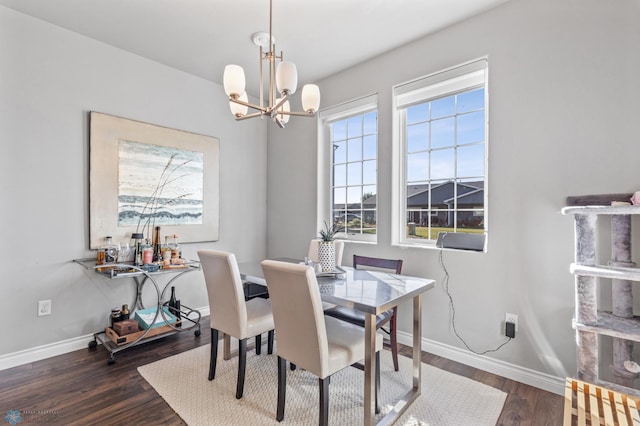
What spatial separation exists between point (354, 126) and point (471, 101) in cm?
119

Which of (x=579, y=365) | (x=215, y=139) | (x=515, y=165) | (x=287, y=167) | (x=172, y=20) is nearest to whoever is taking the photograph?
(x=579, y=365)

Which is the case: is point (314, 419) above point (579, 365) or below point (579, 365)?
below

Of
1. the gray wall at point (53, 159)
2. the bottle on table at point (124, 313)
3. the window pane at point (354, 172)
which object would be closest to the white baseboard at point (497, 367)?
the window pane at point (354, 172)

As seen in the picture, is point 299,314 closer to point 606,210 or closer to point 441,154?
point 606,210

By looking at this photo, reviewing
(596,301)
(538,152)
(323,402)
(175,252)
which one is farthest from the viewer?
(175,252)

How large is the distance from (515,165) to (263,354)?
241cm

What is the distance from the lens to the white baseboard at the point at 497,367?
199cm

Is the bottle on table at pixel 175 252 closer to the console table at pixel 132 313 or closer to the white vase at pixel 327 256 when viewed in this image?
the console table at pixel 132 313

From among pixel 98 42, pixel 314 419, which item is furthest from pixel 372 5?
pixel 314 419

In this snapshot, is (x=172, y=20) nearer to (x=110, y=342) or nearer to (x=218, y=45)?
(x=218, y=45)

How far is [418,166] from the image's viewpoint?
277 centimetres

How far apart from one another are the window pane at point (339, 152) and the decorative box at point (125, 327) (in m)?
2.47

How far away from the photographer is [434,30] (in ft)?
8.26

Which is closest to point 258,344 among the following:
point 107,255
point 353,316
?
point 353,316
